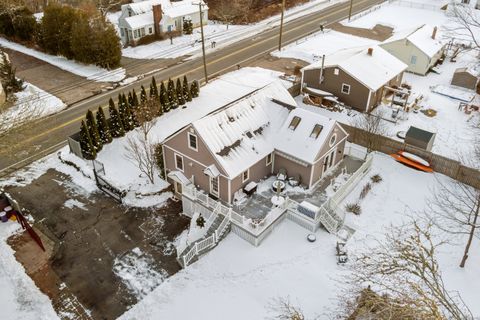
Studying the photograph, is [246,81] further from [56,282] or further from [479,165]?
[56,282]

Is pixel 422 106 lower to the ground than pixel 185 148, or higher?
lower

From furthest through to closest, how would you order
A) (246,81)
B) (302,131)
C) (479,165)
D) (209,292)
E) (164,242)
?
(246,81)
(479,165)
(302,131)
(164,242)
(209,292)

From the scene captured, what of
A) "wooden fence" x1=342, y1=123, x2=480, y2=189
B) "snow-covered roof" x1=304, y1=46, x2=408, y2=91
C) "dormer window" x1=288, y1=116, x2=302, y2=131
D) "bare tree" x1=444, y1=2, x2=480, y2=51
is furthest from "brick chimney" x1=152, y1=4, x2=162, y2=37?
"bare tree" x1=444, y1=2, x2=480, y2=51

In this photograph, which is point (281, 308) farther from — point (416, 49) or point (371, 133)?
point (416, 49)

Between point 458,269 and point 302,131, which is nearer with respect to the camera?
point 458,269

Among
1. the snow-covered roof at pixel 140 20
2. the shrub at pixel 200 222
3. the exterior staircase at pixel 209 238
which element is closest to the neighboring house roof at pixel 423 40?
the snow-covered roof at pixel 140 20

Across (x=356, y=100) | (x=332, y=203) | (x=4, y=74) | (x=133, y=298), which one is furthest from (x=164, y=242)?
(x=4, y=74)

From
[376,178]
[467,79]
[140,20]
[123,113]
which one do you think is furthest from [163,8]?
[376,178]
